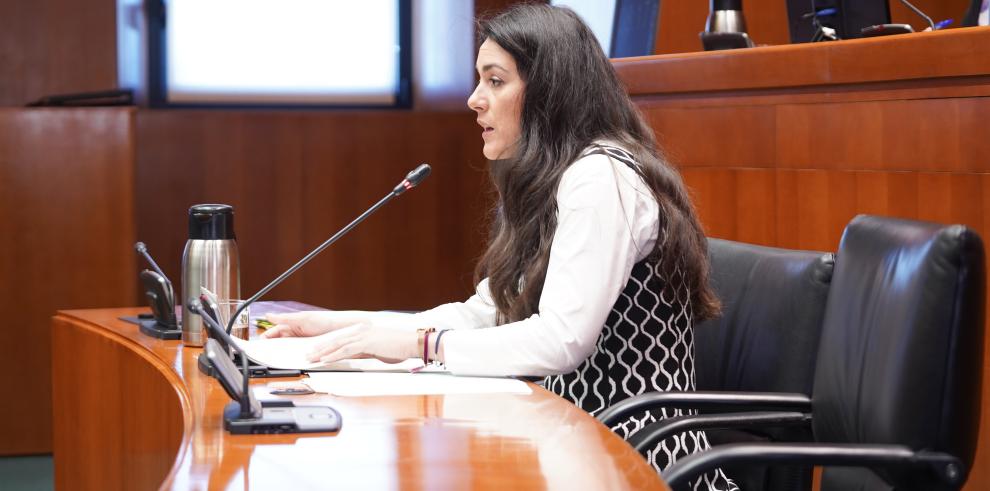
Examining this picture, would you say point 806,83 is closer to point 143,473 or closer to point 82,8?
point 143,473

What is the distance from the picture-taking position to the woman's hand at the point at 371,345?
5.72ft

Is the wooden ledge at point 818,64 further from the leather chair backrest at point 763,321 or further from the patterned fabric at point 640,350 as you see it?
the patterned fabric at point 640,350

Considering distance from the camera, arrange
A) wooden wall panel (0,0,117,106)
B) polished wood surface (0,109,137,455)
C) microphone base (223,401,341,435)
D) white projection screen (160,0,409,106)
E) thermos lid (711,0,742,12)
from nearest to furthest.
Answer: microphone base (223,401,341,435), thermos lid (711,0,742,12), polished wood surface (0,109,137,455), wooden wall panel (0,0,117,106), white projection screen (160,0,409,106)

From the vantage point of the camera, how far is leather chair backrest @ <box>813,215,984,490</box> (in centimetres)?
144

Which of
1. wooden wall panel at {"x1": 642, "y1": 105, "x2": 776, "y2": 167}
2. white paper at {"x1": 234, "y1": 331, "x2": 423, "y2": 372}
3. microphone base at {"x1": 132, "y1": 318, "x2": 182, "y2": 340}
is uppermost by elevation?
wooden wall panel at {"x1": 642, "y1": 105, "x2": 776, "y2": 167}

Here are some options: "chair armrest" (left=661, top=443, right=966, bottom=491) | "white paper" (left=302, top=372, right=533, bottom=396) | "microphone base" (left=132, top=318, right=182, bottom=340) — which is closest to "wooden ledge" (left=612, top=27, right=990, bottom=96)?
"chair armrest" (left=661, top=443, right=966, bottom=491)

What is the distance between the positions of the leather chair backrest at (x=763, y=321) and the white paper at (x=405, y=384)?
1.73 ft

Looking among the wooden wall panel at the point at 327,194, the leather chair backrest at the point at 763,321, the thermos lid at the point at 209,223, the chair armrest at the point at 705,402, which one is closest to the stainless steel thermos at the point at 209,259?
the thermos lid at the point at 209,223

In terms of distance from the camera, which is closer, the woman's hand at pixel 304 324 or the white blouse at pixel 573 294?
the white blouse at pixel 573 294

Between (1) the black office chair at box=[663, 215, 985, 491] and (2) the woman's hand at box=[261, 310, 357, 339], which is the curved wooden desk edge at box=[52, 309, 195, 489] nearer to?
(2) the woman's hand at box=[261, 310, 357, 339]

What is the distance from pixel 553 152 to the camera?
1.92m

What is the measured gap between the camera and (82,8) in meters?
4.66

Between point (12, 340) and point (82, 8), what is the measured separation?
1.39m

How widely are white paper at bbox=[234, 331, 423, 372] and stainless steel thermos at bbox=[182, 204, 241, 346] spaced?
0.17m
